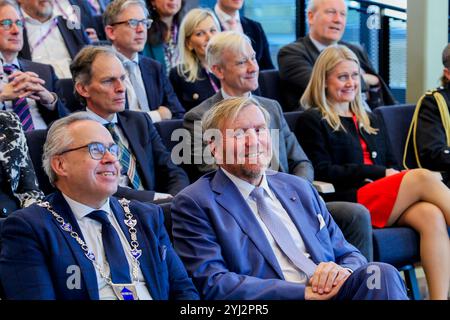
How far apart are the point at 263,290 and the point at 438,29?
2886 millimetres

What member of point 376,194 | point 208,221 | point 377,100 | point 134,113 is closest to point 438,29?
point 377,100

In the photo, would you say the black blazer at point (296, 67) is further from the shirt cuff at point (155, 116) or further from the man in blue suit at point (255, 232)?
the man in blue suit at point (255, 232)

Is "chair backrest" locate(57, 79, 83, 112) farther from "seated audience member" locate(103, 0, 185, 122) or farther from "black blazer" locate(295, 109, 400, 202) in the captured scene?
"black blazer" locate(295, 109, 400, 202)

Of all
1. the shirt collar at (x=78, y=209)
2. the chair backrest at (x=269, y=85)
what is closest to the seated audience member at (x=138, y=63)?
the chair backrest at (x=269, y=85)

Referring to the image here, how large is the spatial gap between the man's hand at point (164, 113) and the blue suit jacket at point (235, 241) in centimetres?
146

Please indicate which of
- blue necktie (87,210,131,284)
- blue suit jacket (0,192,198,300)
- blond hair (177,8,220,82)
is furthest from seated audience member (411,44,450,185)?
blue necktie (87,210,131,284)

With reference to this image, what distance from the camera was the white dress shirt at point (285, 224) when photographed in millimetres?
2898

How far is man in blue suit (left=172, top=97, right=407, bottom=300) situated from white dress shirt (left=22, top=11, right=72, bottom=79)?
6.01 feet

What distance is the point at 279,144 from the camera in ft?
13.0

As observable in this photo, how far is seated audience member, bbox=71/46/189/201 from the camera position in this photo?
12.3ft

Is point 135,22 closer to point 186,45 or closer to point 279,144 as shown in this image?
point 186,45

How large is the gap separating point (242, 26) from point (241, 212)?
280 centimetres

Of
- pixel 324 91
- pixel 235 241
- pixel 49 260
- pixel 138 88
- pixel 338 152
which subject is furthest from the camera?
pixel 138 88

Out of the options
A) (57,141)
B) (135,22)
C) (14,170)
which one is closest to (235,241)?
(57,141)
